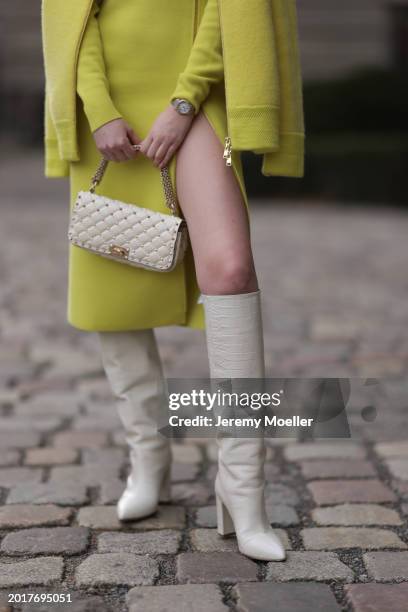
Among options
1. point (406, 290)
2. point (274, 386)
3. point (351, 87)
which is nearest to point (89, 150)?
point (274, 386)

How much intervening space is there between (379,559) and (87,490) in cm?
88

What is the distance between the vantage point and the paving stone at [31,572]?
2129 mm

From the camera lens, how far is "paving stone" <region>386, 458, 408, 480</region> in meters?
2.90

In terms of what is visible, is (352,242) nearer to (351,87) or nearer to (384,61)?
(351,87)

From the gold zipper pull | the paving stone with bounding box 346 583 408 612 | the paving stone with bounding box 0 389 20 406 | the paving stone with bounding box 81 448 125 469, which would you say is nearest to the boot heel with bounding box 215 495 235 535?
the paving stone with bounding box 346 583 408 612

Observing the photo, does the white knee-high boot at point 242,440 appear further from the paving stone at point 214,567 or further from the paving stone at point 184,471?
the paving stone at point 184,471

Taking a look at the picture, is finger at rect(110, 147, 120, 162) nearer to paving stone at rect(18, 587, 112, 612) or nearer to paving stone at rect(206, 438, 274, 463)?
paving stone at rect(18, 587, 112, 612)

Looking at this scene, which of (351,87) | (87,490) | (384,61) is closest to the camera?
(87,490)

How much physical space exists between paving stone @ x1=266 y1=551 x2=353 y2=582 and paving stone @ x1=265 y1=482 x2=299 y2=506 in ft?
1.26

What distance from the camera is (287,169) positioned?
7.45 feet

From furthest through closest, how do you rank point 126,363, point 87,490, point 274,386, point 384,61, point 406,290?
point 384,61 → point 406,290 → point 87,490 → point 126,363 → point 274,386

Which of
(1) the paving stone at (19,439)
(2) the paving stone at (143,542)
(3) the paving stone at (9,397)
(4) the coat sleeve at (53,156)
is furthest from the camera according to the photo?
(3) the paving stone at (9,397)

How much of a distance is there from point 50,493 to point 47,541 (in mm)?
369

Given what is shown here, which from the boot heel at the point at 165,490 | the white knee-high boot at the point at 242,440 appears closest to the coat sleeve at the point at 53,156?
the white knee-high boot at the point at 242,440
